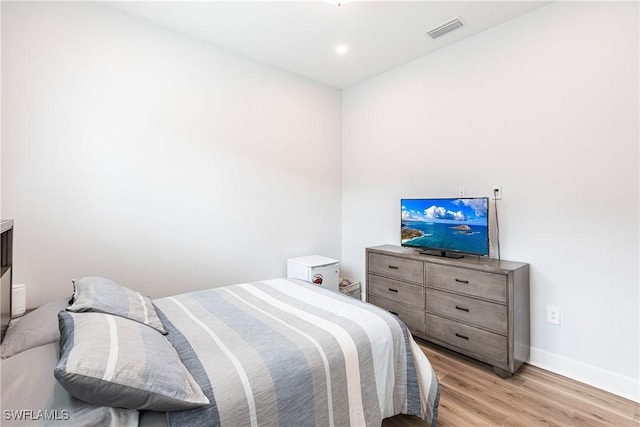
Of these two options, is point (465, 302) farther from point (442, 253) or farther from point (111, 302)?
point (111, 302)

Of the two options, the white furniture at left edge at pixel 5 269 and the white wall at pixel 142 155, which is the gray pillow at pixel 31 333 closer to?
the white furniture at left edge at pixel 5 269

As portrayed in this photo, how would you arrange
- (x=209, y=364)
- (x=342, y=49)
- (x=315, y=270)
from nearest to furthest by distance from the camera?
(x=209, y=364)
(x=342, y=49)
(x=315, y=270)

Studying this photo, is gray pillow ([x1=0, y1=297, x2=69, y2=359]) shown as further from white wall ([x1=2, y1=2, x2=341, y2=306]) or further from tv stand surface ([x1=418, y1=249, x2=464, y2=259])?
tv stand surface ([x1=418, y1=249, x2=464, y2=259])

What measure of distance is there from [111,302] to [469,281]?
243 centimetres

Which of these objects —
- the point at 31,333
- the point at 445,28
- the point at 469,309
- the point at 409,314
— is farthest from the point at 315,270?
the point at 445,28

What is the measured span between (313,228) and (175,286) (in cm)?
172

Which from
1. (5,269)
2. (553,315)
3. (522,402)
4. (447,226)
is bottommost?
(522,402)

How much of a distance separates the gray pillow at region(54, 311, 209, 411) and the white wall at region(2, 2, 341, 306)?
147 cm

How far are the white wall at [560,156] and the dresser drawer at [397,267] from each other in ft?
2.52

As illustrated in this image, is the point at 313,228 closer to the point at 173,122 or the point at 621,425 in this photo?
the point at 173,122

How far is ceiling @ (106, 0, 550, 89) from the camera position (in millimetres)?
2381

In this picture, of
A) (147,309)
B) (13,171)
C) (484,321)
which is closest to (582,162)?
(484,321)

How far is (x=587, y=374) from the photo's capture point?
Result: 7.09 ft

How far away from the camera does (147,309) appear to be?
1.59m
